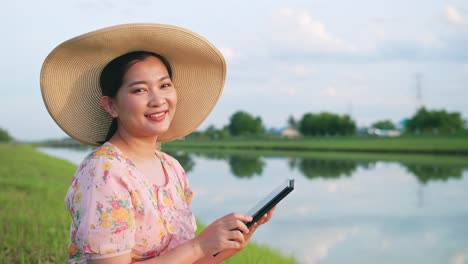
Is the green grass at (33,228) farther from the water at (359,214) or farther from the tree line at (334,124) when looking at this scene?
the tree line at (334,124)

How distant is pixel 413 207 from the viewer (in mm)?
12180

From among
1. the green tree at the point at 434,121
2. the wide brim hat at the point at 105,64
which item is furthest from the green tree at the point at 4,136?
the wide brim hat at the point at 105,64

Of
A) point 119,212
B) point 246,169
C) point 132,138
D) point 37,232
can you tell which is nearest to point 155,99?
point 132,138

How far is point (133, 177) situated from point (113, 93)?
12.1 inches

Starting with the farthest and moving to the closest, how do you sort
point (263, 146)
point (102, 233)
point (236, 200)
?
1. point (263, 146)
2. point (236, 200)
3. point (102, 233)

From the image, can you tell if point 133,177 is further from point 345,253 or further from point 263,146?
A: point 263,146


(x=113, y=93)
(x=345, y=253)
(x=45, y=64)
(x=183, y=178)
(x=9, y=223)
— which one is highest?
(x=45, y=64)

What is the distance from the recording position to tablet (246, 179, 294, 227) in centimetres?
137

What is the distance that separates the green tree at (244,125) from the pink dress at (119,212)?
7205 cm

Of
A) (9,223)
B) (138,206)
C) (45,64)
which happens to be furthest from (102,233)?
(9,223)

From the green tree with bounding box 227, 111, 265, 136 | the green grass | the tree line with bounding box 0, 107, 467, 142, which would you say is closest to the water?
the green grass

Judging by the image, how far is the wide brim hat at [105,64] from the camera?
1636mm

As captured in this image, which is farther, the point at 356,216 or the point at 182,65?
the point at 356,216

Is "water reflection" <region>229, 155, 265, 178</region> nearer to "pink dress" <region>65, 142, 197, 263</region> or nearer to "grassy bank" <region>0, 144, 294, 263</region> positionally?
"grassy bank" <region>0, 144, 294, 263</region>
